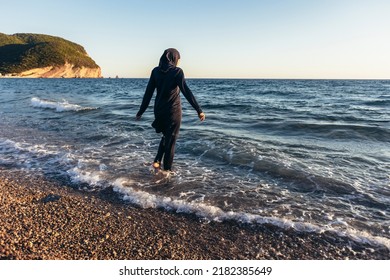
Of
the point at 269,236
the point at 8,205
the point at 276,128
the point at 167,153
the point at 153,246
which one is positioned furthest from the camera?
the point at 276,128

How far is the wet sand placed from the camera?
341cm

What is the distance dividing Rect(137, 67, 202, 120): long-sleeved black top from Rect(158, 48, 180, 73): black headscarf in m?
0.07

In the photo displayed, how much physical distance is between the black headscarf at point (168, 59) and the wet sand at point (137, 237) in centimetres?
278

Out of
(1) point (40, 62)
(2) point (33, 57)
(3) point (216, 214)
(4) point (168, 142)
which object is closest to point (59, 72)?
(1) point (40, 62)

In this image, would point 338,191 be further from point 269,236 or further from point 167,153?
point 167,153

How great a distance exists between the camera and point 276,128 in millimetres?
13016

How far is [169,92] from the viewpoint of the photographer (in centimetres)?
575

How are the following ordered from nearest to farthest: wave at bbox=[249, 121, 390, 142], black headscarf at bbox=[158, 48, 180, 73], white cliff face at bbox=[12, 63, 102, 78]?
black headscarf at bbox=[158, 48, 180, 73]
wave at bbox=[249, 121, 390, 142]
white cliff face at bbox=[12, 63, 102, 78]

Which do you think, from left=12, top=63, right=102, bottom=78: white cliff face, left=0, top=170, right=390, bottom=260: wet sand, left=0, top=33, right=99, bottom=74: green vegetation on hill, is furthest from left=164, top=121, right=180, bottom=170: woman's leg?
left=0, top=33, right=99, bottom=74: green vegetation on hill

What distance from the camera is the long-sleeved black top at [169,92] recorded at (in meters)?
5.57

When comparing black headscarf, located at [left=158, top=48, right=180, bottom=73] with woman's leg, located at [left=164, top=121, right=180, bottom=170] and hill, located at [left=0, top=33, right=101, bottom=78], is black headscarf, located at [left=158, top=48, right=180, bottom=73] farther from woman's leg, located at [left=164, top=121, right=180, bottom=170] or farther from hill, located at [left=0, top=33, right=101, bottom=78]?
hill, located at [left=0, top=33, right=101, bottom=78]
